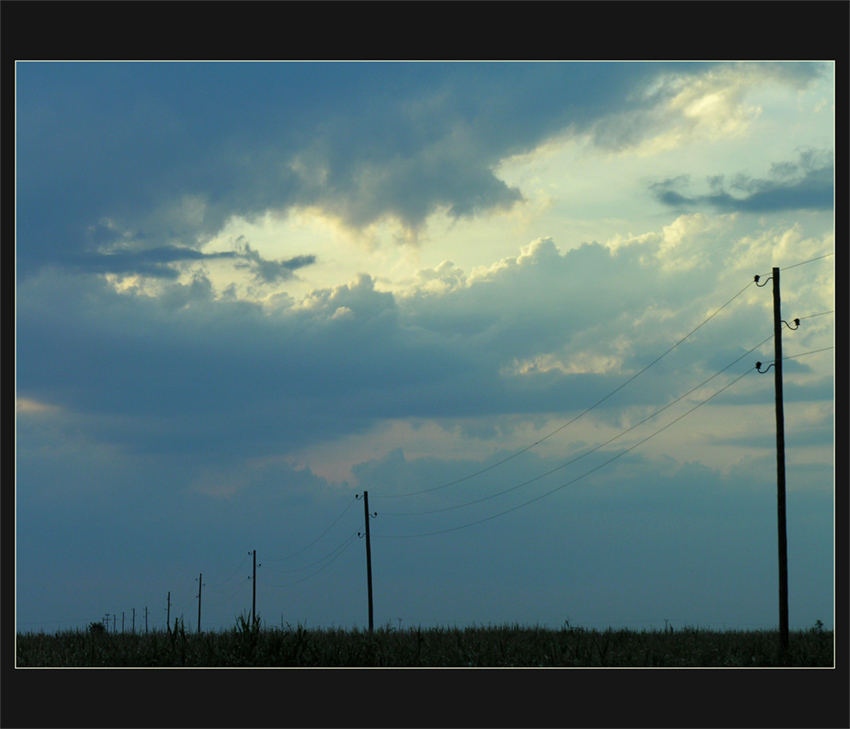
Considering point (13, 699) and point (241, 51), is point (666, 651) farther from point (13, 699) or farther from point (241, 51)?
point (241, 51)

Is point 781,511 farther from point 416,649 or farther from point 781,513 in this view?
point 416,649

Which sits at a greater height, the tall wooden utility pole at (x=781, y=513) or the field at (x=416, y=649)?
the tall wooden utility pole at (x=781, y=513)

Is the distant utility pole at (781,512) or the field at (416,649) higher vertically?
the distant utility pole at (781,512)

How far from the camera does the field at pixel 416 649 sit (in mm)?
23641

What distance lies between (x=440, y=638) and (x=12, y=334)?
1717cm

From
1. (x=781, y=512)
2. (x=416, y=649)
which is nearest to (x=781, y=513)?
(x=781, y=512)

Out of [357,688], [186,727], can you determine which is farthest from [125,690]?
[357,688]

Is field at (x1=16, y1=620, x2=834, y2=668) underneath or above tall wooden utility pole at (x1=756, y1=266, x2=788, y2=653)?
underneath

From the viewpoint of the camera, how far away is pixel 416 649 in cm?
2572

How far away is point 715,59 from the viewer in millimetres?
20344

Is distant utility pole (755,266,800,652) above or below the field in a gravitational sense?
above

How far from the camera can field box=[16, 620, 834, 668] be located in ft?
77.6

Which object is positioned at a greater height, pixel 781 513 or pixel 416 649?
pixel 781 513

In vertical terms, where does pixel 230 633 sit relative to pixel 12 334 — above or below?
below
